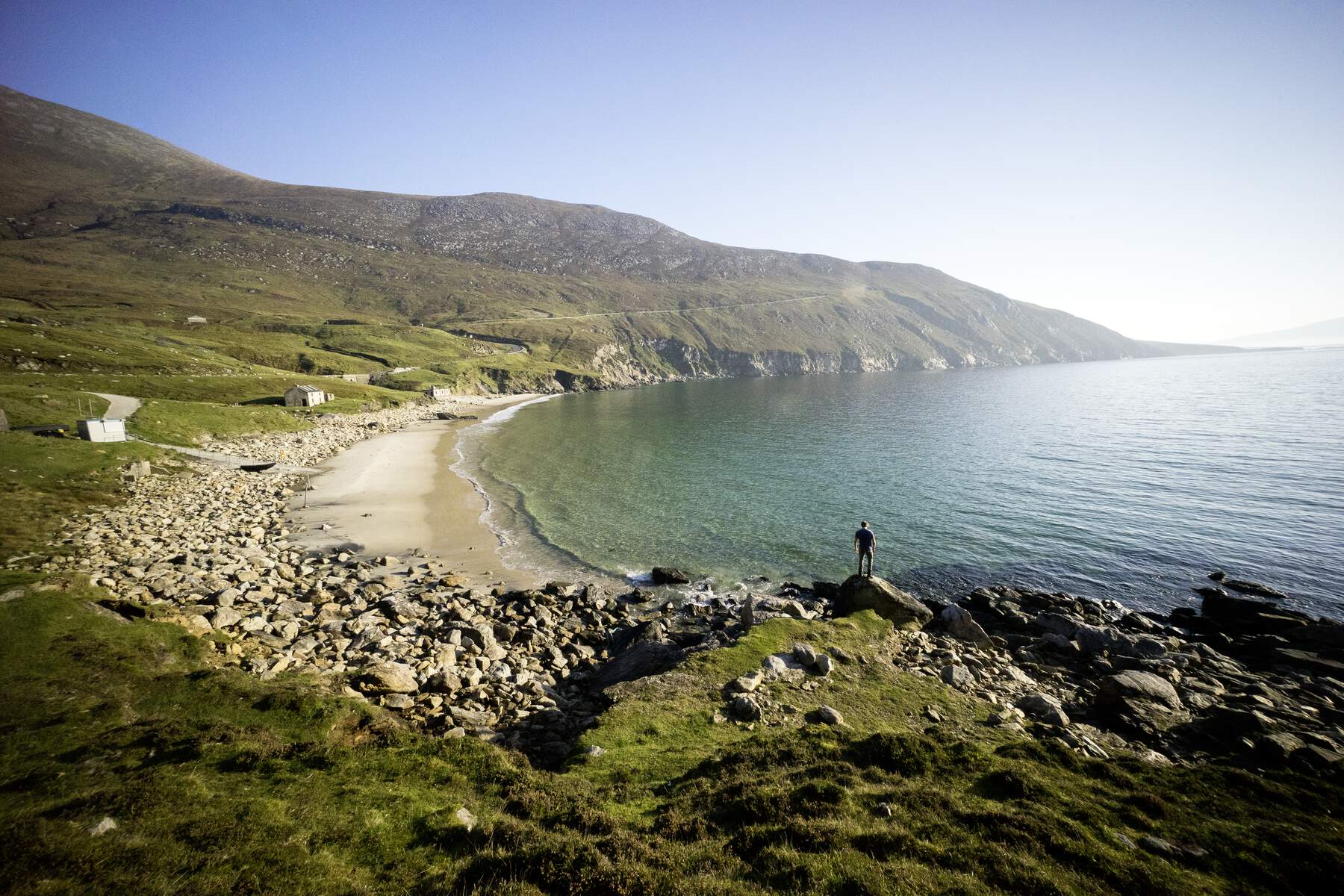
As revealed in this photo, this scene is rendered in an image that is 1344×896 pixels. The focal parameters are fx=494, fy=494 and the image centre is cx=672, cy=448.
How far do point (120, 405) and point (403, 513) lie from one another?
4235 centimetres

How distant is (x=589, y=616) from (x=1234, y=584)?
3995 centimetres

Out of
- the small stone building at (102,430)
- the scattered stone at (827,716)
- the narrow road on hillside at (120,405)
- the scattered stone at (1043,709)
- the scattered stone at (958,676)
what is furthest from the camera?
the narrow road on hillside at (120,405)

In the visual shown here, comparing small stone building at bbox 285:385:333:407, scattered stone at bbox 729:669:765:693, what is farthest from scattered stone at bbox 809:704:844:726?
small stone building at bbox 285:385:333:407

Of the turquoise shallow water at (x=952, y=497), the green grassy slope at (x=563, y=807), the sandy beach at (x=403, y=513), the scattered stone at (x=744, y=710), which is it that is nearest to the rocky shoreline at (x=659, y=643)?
the scattered stone at (x=744, y=710)

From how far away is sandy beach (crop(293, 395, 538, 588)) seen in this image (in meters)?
34.3

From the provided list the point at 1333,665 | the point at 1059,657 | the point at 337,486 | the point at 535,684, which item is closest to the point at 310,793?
the point at 535,684

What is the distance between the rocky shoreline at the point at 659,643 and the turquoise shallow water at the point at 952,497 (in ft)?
15.6

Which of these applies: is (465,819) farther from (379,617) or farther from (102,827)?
(379,617)

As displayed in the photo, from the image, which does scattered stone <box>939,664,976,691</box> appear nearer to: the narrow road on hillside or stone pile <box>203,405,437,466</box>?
stone pile <box>203,405,437,466</box>

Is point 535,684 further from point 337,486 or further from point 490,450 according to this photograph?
point 490,450

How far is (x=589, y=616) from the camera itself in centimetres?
2712

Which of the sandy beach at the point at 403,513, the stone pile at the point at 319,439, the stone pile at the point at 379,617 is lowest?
Answer: the sandy beach at the point at 403,513

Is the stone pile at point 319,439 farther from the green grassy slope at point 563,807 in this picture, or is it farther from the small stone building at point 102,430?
the green grassy slope at point 563,807

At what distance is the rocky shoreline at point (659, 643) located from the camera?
16.7 metres
